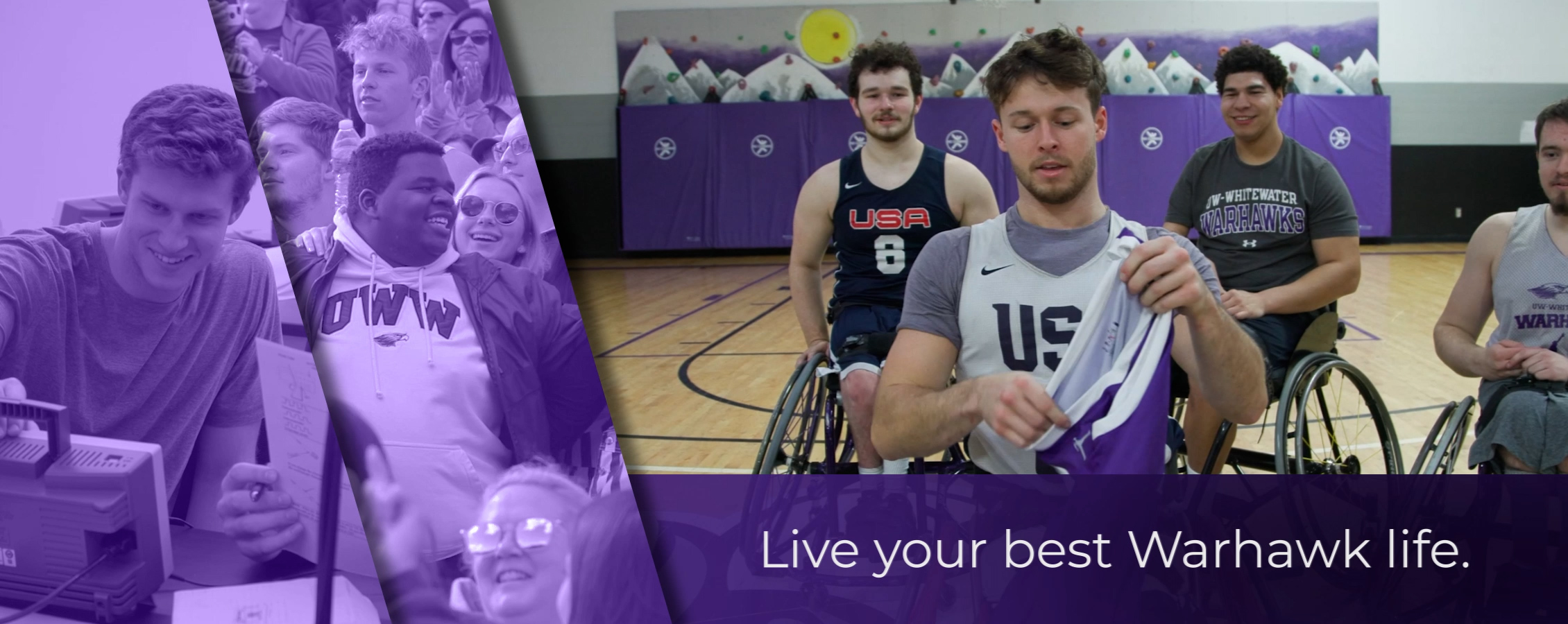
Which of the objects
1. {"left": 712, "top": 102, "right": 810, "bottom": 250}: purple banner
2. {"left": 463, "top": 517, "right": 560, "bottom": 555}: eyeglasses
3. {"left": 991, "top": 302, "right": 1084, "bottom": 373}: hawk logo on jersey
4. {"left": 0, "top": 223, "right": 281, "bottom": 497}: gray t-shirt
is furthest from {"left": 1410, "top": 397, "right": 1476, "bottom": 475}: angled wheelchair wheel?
{"left": 712, "top": 102, "right": 810, "bottom": 250}: purple banner

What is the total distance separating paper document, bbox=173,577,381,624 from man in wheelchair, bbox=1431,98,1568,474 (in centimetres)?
142

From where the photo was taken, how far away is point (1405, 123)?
6.90 m

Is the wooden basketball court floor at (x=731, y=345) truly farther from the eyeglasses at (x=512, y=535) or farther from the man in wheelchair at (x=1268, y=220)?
the man in wheelchair at (x=1268, y=220)

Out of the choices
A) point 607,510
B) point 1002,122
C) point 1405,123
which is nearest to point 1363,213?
point 1405,123

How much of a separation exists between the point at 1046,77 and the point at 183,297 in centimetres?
85

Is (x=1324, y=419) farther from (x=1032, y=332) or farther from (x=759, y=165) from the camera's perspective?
(x=759, y=165)

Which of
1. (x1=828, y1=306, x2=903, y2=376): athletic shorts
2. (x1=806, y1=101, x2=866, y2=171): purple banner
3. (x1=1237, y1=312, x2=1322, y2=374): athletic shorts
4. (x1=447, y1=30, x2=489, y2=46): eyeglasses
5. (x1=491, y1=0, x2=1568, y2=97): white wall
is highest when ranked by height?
(x1=491, y1=0, x2=1568, y2=97): white wall

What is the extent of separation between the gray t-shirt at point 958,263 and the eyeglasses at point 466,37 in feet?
1.71

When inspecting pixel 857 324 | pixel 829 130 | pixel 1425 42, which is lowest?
pixel 857 324

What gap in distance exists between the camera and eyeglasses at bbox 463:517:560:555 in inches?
33.0

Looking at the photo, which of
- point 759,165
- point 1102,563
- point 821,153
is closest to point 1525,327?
point 1102,563

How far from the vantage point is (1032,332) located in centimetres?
114

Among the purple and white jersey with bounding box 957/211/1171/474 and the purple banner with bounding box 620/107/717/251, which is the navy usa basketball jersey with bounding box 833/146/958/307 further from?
the purple banner with bounding box 620/107/717/251

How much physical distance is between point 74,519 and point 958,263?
0.88 m
